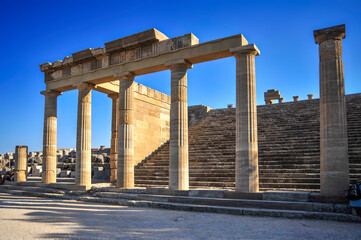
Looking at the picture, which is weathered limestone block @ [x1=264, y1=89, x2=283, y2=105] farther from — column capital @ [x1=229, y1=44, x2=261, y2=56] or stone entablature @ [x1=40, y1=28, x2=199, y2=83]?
column capital @ [x1=229, y1=44, x2=261, y2=56]

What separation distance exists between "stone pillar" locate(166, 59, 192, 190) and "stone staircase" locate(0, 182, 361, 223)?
1.84 feet

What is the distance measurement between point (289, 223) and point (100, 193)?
8261mm

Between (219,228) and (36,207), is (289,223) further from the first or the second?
(36,207)

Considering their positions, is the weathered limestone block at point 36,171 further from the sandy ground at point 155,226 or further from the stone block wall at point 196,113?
the sandy ground at point 155,226

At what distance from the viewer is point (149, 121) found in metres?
19.6

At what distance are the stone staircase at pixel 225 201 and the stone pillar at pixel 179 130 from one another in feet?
1.84

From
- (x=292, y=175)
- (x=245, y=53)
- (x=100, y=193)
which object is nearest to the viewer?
(x=245, y=53)

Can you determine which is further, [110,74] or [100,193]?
[110,74]

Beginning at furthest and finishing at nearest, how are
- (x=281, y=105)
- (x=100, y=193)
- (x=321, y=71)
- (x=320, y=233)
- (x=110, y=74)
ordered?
(x=281, y=105), (x=110, y=74), (x=100, y=193), (x=321, y=71), (x=320, y=233)

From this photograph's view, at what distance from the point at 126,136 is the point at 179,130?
114 inches

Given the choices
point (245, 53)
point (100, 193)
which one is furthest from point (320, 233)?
point (100, 193)

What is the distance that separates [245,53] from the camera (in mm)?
10953

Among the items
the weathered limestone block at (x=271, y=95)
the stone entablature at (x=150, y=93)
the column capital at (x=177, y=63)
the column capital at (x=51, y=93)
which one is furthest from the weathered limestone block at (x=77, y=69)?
the weathered limestone block at (x=271, y=95)

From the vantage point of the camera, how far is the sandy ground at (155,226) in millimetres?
6855
